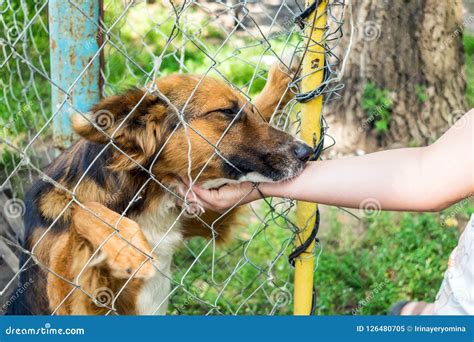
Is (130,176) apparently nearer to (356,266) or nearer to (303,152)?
(303,152)

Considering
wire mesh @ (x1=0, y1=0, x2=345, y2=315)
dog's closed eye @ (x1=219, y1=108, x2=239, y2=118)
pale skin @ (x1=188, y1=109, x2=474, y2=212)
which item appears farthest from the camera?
wire mesh @ (x1=0, y1=0, x2=345, y2=315)

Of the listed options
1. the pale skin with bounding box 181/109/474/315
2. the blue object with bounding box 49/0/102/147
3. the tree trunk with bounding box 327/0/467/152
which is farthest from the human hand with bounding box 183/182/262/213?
the tree trunk with bounding box 327/0/467/152

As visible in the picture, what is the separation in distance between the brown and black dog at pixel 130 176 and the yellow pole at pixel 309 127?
0.10m

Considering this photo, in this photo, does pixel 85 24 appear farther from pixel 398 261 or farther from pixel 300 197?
pixel 398 261

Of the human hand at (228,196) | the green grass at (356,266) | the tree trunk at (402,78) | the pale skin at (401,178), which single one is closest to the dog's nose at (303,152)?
the pale skin at (401,178)

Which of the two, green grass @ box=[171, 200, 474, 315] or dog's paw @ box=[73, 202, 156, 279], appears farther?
green grass @ box=[171, 200, 474, 315]

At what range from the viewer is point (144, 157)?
10.1 feet

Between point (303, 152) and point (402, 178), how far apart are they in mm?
531

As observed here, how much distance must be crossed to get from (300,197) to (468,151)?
2.12 ft

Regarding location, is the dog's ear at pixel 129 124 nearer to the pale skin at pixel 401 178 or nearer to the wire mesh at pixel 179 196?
the wire mesh at pixel 179 196

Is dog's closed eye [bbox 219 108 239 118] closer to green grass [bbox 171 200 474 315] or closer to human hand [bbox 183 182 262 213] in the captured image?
human hand [bbox 183 182 262 213]

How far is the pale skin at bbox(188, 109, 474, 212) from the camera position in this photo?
230 cm

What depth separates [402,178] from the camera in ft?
7.97

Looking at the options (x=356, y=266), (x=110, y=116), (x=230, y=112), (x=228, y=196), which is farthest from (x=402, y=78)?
(x=110, y=116)
